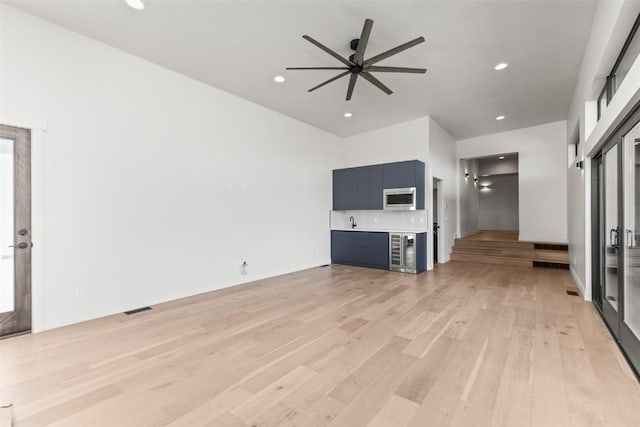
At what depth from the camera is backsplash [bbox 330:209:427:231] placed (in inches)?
232

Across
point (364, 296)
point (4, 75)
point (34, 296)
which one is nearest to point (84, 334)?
point (34, 296)

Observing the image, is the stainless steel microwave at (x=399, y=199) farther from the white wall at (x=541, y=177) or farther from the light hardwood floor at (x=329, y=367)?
the white wall at (x=541, y=177)

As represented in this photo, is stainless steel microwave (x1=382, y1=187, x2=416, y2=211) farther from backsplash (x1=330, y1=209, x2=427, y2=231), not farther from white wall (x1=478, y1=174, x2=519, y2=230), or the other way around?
white wall (x1=478, y1=174, x2=519, y2=230)

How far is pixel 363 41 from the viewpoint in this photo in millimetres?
2643

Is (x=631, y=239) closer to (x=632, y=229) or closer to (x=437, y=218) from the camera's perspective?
(x=632, y=229)

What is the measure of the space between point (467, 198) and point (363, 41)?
7736 millimetres

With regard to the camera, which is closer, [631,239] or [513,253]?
[631,239]

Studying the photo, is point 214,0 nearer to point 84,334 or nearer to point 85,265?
point 85,265

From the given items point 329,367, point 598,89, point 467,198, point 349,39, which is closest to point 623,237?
point 598,89

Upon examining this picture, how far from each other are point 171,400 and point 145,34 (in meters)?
3.71

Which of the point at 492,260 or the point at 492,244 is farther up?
the point at 492,244

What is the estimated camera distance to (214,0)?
2.63 meters

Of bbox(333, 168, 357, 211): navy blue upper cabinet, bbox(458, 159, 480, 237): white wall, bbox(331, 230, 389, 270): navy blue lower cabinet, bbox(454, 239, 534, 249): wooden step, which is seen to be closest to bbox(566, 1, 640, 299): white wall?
bbox(454, 239, 534, 249): wooden step

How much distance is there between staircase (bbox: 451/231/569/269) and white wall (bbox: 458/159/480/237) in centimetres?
96
